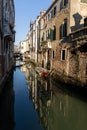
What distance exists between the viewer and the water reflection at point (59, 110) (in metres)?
9.15

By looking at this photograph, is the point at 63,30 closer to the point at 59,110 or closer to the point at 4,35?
the point at 4,35

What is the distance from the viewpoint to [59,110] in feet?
37.7

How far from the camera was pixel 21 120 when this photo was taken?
9.60 metres

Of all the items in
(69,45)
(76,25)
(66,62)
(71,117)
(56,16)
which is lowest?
(71,117)

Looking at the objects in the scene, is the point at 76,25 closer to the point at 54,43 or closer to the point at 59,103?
the point at 54,43

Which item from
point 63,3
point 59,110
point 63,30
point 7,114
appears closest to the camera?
point 7,114

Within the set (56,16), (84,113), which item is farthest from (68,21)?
(84,113)

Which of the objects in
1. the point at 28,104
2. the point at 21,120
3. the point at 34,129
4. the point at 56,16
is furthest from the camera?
the point at 56,16

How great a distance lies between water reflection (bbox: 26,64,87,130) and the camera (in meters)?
9.15

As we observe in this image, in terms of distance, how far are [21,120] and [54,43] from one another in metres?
14.7

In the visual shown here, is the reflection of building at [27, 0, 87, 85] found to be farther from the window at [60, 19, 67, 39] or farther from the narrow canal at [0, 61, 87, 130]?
the narrow canal at [0, 61, 87, 130]

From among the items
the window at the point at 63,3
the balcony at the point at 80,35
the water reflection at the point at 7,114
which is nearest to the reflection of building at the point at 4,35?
the water reflection at the point at 7,114

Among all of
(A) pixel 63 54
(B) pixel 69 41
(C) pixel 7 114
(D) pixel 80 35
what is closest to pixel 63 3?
(B) pixel 69 41

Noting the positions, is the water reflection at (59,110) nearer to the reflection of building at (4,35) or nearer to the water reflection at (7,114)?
the water reflection at (7,114)
